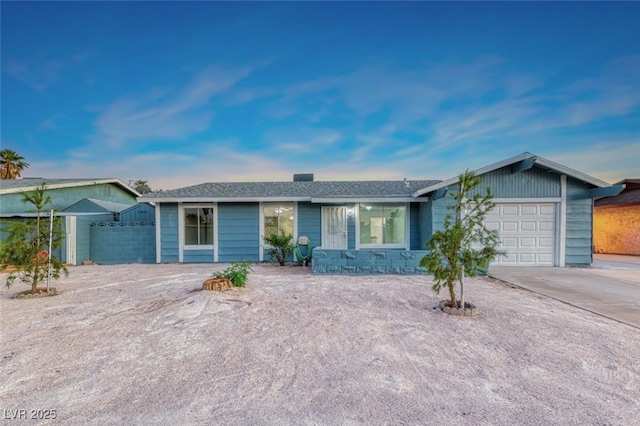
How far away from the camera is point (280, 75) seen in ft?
36.3

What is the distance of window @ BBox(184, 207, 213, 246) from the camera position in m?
9.73

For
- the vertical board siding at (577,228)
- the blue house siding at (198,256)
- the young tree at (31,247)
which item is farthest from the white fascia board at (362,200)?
the young tree at (31,247)

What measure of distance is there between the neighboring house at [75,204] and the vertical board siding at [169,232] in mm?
2174

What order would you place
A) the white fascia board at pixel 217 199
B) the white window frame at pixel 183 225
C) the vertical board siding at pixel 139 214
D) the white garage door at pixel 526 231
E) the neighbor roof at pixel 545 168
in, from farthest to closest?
1. the vertical board siding at pixel 139 214
2. the white window frame at pixel 183 225
3. the white fascia board at pixel 217 199
4. the white garage door at pixel 526 231
5. the neighbor roof at pixel 545 168

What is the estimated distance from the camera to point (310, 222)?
32.1 ft

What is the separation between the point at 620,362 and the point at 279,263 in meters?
7.69

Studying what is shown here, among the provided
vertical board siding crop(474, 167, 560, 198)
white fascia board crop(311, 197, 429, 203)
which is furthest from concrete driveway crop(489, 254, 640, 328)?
white fascia board crop(311, 197, 429, 203)

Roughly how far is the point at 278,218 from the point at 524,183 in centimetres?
795

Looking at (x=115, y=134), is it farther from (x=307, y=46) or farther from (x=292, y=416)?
(x=292, y=416)

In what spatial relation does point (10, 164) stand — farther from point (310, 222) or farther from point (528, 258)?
point (528, 258)

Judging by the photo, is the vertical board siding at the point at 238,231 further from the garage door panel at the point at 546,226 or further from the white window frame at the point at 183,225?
the garage door panel at the point at 546,226

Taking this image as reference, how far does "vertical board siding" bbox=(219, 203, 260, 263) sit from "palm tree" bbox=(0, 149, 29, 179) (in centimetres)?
2314

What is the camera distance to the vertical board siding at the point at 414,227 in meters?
9.55

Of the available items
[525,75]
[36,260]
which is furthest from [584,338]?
[525,75]
